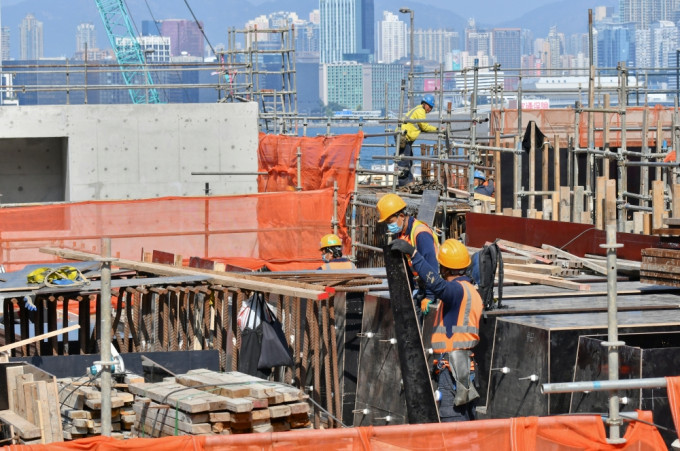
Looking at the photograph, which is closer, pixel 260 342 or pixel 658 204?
pixel 260 342

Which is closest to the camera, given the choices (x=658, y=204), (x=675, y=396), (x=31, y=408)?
(x=675, y=396)

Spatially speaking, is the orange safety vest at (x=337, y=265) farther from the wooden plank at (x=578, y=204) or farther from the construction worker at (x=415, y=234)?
the wooden plank at (x=578, y=204)

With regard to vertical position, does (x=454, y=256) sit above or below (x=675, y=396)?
above

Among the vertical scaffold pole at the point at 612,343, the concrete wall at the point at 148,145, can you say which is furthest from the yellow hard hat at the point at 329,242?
the concrete wall at the point at 148,145

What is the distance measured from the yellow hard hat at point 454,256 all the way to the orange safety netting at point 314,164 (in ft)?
43.8

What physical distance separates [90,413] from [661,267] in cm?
649

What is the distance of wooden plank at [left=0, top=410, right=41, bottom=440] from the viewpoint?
9695mm

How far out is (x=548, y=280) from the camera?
13.8 metres

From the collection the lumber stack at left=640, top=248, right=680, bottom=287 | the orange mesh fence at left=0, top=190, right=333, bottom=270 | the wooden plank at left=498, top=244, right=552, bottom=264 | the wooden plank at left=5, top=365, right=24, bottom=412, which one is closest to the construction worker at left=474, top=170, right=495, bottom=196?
the orange mesh fence at left=0, top=190, right=333, bottom=270

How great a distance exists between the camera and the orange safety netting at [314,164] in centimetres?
2520

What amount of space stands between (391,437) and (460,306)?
2334mm

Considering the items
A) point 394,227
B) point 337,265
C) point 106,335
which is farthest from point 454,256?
point 337,265

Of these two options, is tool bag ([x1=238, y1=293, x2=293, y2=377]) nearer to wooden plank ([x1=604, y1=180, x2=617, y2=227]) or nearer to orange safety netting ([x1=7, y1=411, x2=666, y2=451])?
orange safety netting ([x1=7, y1=411, x2=666, y2=451])

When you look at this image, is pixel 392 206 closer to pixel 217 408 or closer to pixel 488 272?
pixel 488 272
